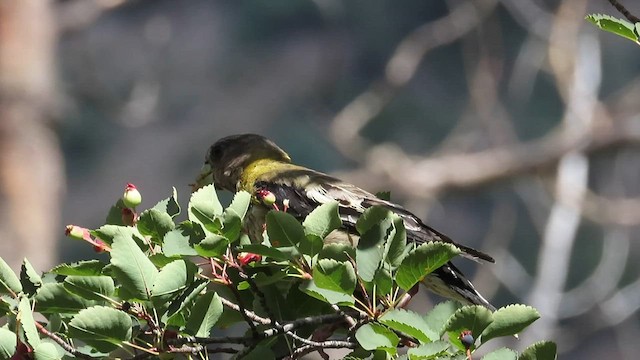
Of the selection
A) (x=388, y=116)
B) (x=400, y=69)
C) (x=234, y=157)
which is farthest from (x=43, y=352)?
(x=388, y=116)

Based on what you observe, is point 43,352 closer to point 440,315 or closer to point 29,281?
point 29,281

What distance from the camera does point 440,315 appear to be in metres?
1.37

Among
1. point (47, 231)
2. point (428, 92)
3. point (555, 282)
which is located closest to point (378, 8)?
point (428, 92)

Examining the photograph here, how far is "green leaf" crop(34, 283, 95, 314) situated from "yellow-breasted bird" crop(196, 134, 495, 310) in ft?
1.12

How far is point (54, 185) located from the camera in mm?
5398

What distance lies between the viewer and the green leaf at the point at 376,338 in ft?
4.33

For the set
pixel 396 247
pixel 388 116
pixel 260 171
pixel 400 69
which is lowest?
pixel 388 116

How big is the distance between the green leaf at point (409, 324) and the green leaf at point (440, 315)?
0.03m

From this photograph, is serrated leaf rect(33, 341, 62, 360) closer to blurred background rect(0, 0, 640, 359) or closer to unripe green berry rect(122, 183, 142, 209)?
unripe green berry rect(122, 183, 142, 209)

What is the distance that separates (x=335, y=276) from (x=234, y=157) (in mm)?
1660

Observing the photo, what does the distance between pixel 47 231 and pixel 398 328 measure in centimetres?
424

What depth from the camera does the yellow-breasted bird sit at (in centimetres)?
212

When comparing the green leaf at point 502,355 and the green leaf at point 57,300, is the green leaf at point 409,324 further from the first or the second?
the green leaf at point 57,300

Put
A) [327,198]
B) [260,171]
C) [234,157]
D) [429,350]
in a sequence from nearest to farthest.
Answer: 1. [429,350]
2. [327,198]
3. [260,171]
4. [234,157]
